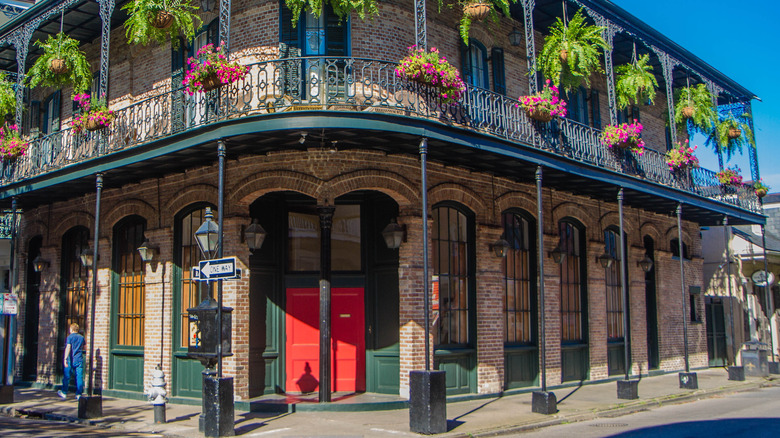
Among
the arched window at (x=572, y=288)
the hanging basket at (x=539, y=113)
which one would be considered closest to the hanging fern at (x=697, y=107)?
the arched window at (x=572, y=288)

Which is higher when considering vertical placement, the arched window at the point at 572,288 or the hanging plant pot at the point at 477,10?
the hanging plant pot at the point at 477,10

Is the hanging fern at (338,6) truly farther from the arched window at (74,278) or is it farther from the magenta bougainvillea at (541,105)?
the arched window at (74,278)

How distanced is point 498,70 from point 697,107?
6745mm

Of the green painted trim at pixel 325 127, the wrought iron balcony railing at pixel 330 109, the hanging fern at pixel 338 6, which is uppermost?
the hanging fern at pixel 338 6

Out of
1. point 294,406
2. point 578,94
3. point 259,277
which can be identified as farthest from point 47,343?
point 578,94

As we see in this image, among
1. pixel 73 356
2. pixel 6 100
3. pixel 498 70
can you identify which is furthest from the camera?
pixel 6 100

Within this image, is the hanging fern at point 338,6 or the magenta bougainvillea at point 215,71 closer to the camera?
the magenta bougainvillea at point 215,71

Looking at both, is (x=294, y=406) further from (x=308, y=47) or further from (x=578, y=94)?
(x=578, y=94)

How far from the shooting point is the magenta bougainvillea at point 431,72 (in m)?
10.7

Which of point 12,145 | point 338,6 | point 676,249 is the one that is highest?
point 338,6

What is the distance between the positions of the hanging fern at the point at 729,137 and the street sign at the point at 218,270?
49.5 ft

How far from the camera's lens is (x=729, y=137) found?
65.1 feet

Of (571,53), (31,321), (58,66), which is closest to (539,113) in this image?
(571,53)

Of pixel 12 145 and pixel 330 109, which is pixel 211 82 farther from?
pixel 12 145
